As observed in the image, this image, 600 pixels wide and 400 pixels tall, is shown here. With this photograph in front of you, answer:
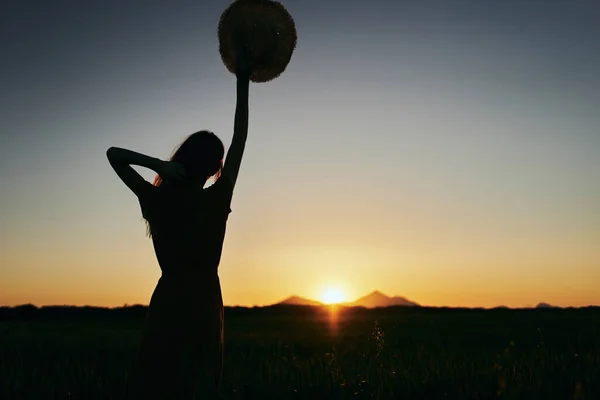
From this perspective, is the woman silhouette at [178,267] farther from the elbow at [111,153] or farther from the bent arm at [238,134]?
the bent arm at [238,134]

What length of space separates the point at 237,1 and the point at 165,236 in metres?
2.54

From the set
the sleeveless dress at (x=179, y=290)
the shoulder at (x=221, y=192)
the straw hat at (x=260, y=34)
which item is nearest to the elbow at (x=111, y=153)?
the sleeveless dress at (x=179, y=290)

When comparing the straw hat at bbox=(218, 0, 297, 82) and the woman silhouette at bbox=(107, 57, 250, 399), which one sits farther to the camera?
the straw hat at bbox=(218, 0, 297, 82)

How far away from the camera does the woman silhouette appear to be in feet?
12.0

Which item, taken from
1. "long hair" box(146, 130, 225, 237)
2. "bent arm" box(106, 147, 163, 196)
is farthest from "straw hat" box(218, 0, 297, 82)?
"bent arm" box(106, 147, 163, 196)

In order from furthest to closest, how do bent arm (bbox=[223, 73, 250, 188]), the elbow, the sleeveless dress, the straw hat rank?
1. the straw hat
2. bent arm (bbox=[223, 73, 250, 188])
3. the elbow
4. the sleeveless dress

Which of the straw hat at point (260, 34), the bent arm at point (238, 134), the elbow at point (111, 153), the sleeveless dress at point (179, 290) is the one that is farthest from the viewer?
the straw hat at point (260, 34)

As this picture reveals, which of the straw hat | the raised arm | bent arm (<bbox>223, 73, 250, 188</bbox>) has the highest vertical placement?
the straw hat

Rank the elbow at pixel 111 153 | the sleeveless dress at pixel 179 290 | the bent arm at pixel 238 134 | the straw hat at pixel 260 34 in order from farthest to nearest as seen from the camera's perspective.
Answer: the straw hat at pixel 260 34, the bent arm at pixel 238 134, the elbow at pixel 111 153, the sleeveless dress at pixel 179 290

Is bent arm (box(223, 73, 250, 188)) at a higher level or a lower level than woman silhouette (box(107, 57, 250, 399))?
higher

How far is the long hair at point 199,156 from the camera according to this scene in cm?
386

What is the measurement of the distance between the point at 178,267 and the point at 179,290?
0.45 ft

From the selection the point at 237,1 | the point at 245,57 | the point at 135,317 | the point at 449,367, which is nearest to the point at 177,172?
the point at 245,57

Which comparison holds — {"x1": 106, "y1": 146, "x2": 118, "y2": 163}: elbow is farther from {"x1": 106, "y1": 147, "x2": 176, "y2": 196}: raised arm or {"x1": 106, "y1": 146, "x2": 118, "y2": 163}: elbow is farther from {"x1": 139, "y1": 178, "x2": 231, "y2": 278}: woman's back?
{"x1": 139, "y1": 178, "x2": 231, "y2": 278}: woman's back
